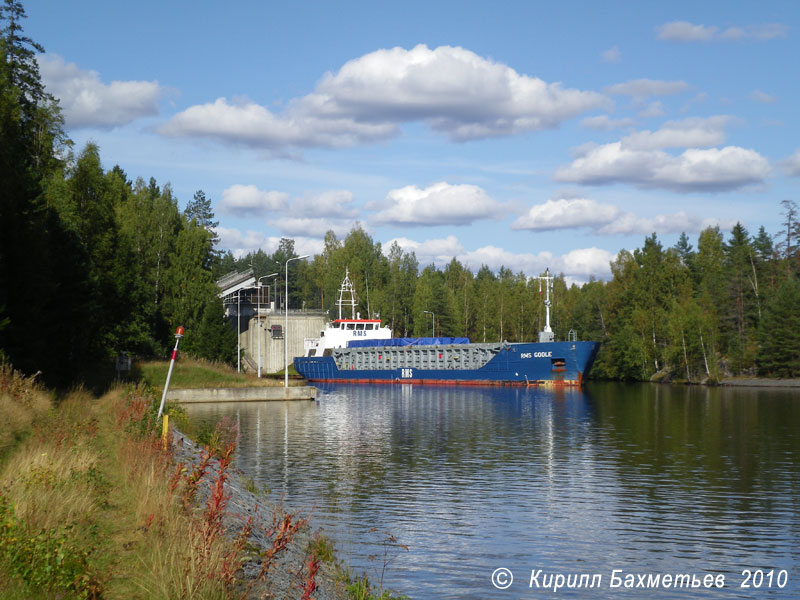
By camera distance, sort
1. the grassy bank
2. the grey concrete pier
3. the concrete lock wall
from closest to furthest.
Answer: the grey concrete pier → the grassy bank → the concrete lock wall

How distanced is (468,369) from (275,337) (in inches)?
1393

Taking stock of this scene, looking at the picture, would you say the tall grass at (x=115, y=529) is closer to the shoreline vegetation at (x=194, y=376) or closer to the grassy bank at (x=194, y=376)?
the shoreline vegetation at (x=194, y=376)

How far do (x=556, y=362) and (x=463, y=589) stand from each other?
199 feet

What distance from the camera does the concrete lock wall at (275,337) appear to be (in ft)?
339

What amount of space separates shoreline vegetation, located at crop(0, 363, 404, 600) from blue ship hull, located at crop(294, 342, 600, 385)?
56.8 m

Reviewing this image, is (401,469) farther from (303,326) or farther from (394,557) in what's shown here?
(303,326)

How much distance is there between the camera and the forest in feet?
96.5

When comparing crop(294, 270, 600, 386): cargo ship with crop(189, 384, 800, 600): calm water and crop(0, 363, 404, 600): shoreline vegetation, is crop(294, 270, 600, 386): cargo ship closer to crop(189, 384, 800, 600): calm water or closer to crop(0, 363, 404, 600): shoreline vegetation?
crop(189, 384, 800, 600): calm water

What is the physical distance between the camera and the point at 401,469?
24.5 metres

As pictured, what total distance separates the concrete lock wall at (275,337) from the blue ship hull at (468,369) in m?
12.5

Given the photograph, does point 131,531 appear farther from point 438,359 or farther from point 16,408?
point 438,359

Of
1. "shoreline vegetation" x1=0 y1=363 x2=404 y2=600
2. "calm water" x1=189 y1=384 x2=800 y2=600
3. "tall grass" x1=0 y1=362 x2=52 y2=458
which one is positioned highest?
"tall grass" x1=0 y1=362 x2=52 y2=458

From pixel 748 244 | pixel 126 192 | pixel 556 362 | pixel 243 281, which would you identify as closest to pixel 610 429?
pixel 556 362

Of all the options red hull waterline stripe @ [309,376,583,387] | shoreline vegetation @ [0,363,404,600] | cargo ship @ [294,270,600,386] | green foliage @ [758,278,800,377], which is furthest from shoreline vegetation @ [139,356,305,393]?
green foliage @ [758,278,800,377]
